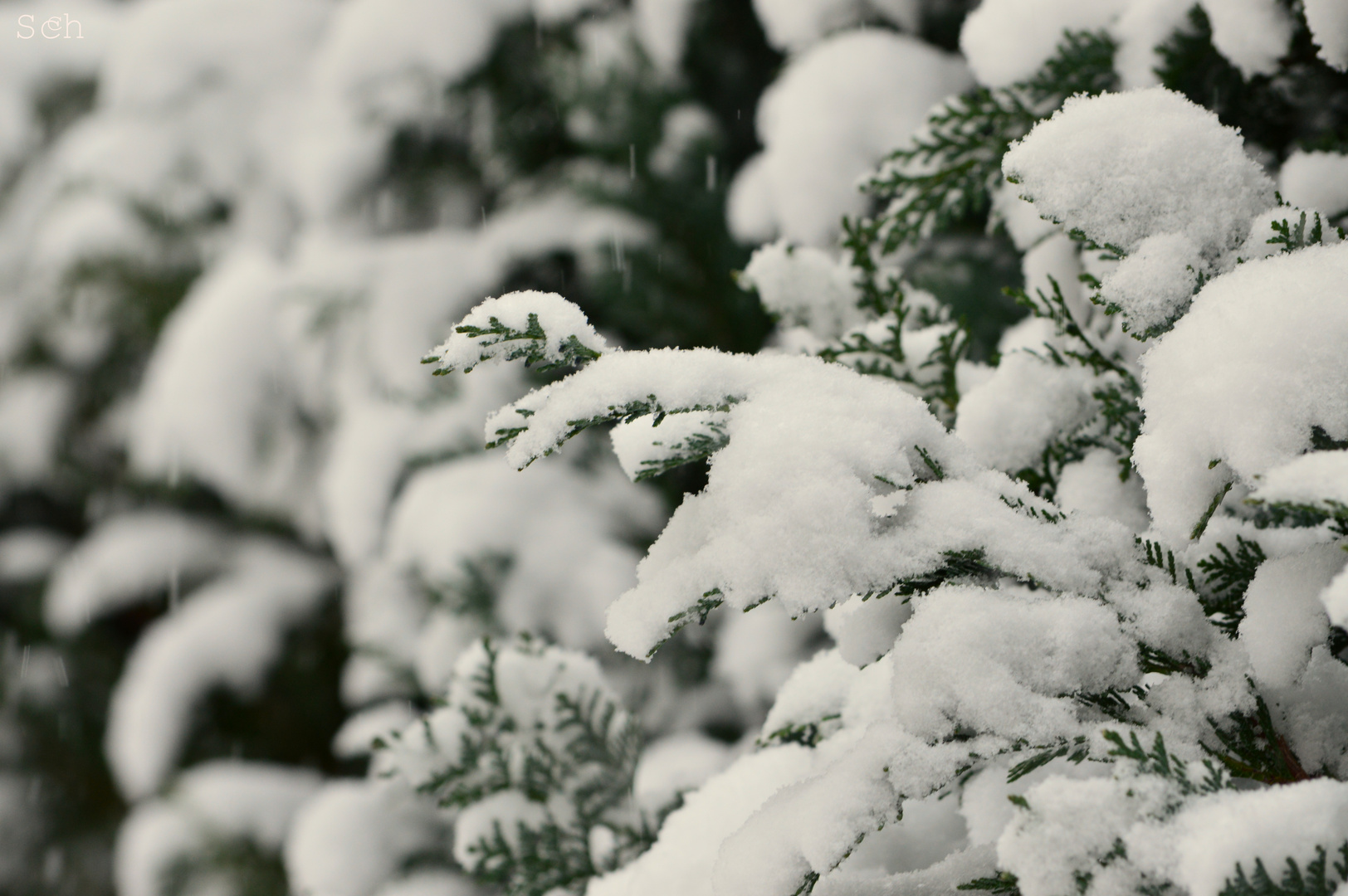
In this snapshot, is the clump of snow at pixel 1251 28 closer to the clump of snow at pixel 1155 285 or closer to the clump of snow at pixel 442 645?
the clump of snow at pixel 1155 285

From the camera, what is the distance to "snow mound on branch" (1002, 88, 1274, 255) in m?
0.81

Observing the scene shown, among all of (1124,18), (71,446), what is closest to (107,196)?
(71,446)

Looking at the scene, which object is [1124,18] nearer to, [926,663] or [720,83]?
[926,663]

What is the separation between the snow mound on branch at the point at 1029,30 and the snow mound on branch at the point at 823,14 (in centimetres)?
79

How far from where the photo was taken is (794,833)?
759 millimetres

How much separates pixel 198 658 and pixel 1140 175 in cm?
412

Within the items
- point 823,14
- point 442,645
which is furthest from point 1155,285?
point 442,645

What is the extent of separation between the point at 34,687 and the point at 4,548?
2.43ft

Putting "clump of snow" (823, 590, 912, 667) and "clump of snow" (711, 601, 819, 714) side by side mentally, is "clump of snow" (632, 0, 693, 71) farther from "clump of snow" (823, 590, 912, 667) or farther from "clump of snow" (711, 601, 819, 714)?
"clump of snow" (823, 590, 912, 667)

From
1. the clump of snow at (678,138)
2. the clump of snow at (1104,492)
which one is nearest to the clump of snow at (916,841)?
the clump of snow at (1104,492)

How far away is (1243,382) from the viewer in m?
0.70

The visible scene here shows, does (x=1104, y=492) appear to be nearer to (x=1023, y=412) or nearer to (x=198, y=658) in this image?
(x=1023, y=412)

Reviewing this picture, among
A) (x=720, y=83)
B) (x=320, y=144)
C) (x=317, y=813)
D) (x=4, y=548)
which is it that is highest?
(x=720, y=83)

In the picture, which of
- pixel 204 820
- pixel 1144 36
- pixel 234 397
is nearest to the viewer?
pixel 1144 36
